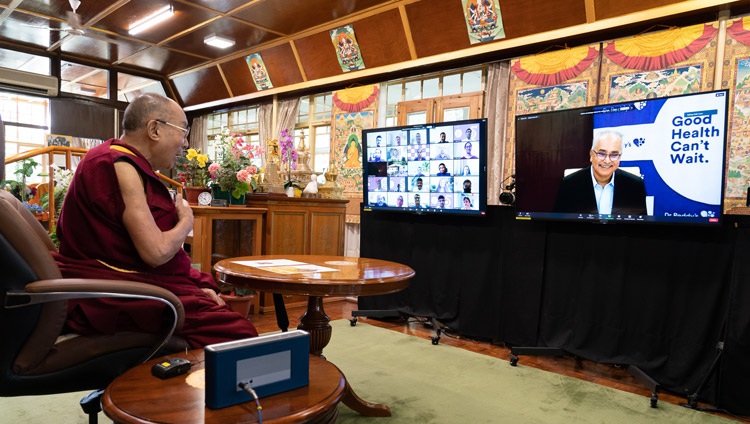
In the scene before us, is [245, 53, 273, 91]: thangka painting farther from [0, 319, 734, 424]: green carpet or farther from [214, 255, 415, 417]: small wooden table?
[214, 255, 415, 417]: small wooden table

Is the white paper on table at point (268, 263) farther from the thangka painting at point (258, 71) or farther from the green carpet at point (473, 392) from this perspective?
the thangka painting at point (258, 71)

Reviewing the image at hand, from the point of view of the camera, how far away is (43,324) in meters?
1.16

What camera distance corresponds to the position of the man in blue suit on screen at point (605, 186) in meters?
2.68

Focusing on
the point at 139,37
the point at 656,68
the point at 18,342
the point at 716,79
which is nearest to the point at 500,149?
the point at 656,68

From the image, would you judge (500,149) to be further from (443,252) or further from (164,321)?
(164,321)

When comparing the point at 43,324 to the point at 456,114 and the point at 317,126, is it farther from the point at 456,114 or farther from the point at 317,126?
the point at 317,126

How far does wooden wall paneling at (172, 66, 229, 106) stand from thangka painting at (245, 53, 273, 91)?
2.63 ft

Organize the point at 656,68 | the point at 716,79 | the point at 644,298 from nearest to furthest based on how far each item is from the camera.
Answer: the point at 644,298 → the point at 716,79 → the point at 656,68

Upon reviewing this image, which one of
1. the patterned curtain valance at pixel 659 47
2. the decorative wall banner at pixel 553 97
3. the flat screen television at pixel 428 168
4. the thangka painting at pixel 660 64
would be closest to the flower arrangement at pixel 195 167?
the flat screen television at pixel 428 168

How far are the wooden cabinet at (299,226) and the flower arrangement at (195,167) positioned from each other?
1.43ft

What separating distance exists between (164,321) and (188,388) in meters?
0.35

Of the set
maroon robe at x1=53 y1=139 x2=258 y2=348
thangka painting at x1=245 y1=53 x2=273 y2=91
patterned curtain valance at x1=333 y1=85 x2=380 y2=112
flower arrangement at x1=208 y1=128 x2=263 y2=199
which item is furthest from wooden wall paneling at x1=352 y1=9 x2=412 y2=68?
maroon robe at x1=53 y1=139 x2=258 y2=348

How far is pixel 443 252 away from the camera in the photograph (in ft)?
12.3

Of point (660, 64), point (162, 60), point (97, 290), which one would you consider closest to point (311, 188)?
point (660, 64)
